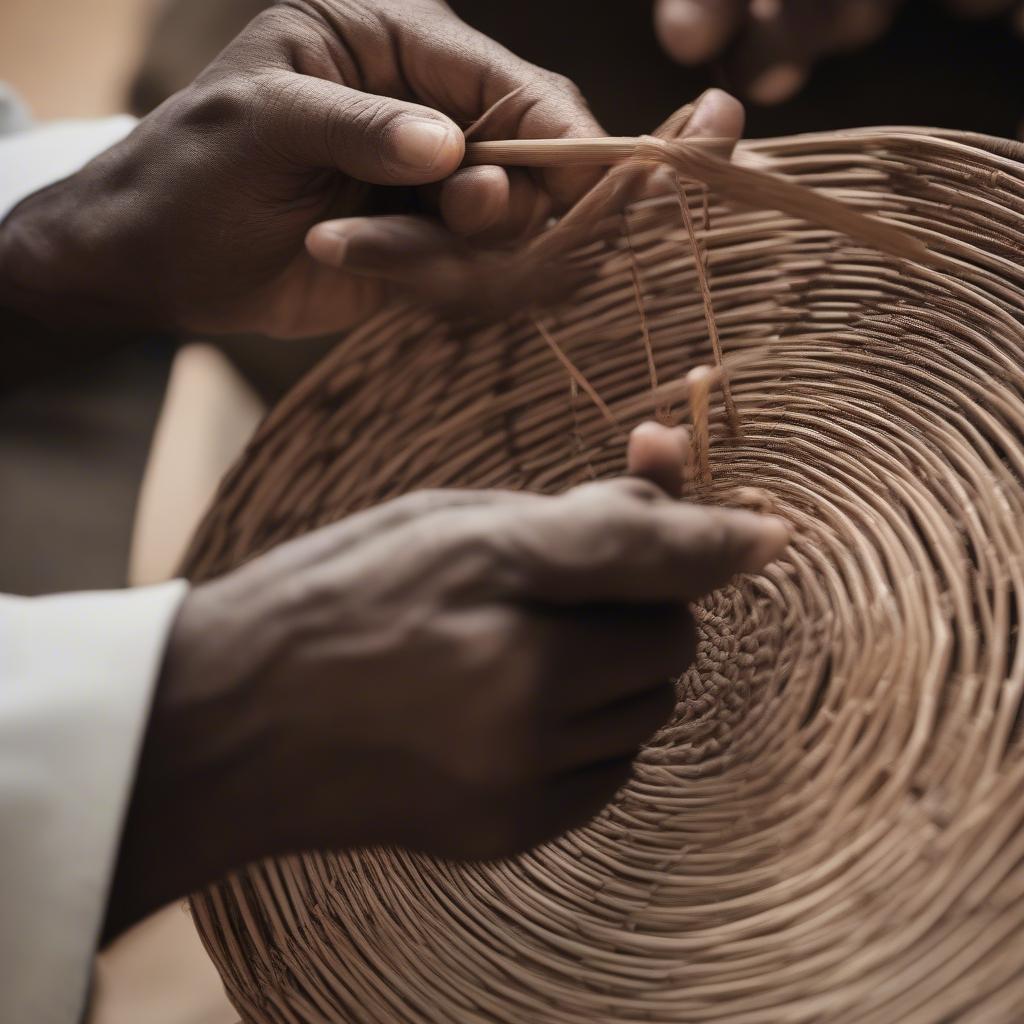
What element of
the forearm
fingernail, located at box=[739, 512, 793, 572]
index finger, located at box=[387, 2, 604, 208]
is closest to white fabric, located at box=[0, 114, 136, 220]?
the forearm

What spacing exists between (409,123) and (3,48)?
3.76ft

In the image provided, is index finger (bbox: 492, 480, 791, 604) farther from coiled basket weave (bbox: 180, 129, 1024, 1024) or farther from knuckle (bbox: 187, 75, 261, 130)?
knuckle (bbox: 187, 75, 261, 130)

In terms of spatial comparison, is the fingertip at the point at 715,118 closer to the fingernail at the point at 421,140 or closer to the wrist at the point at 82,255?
the fingernail at the point at 421,140

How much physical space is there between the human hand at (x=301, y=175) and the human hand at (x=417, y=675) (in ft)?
0.60

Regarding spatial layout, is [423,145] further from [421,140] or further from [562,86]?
[562,86]

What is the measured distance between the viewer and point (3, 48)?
55.9 inches

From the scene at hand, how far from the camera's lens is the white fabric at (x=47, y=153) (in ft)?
2.57

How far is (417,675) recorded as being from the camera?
38cm

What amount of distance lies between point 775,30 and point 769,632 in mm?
554

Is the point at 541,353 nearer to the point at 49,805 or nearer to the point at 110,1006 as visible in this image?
the point at 49,805

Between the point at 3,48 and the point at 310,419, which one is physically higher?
the point at 3,48

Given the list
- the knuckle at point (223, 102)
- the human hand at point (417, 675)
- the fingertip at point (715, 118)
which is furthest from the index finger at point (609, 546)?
the knuckle at point (223, 102)

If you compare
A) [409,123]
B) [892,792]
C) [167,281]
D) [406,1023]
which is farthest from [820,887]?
[167,281]

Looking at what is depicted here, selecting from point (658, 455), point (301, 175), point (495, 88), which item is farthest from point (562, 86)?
point (658, 455)
